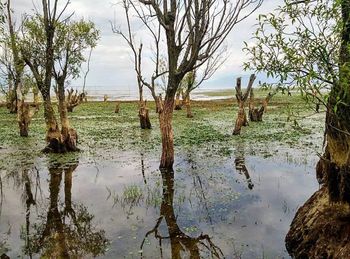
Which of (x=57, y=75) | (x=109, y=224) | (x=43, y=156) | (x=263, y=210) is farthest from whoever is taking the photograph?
(x=57, y=75)

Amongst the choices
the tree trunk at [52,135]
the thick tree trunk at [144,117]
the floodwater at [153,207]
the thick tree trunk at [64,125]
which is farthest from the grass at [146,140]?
the floodwater at [153,207]

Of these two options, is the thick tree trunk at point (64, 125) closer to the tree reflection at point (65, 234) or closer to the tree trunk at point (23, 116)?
the tree trunk at point (23, 116)

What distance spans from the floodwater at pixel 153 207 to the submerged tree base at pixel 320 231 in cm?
40

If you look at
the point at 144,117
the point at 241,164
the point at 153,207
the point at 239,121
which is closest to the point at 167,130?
the point at 241,164

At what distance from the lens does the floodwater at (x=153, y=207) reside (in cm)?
741

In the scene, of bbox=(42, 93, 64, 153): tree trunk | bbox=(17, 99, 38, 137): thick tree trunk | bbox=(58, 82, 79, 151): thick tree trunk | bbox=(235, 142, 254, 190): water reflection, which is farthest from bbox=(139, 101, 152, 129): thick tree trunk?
bbox=(42, 93, 64, 153): tree trunk

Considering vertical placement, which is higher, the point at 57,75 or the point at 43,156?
the point at 57,75

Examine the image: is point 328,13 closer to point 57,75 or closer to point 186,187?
point 186,187

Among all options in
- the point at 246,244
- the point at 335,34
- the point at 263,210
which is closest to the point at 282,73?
the point at 335,34

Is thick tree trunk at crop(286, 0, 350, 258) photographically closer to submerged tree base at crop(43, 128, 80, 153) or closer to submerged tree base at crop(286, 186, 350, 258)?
submerged tree base at crop(286, 186, 350, 258)

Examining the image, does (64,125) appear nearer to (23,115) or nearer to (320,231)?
(23,115)

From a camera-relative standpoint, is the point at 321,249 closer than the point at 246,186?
Yes

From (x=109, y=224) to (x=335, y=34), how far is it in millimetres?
6183

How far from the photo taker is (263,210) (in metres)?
9.40
